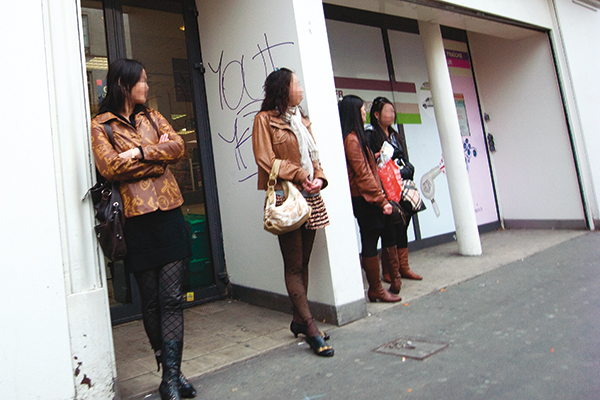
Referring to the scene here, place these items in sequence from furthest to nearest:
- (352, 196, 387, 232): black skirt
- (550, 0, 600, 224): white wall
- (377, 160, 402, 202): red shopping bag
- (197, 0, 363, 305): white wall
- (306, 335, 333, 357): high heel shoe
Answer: (550, 0, 600, 224): white wall
(377, 160, 402, 202): red shopping bag
(352, 196, 387, 232): black skirt
(197, 0, 363, 305): white wall
(306, 335, 333, 357): high heel shoe

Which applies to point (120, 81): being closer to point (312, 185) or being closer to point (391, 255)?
point (312, 185)

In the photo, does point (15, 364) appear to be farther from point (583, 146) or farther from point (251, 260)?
point (583, 146)

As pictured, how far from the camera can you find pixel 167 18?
4.72 meters

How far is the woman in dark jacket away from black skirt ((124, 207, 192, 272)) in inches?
88.0

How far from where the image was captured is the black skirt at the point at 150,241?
100.0 inches

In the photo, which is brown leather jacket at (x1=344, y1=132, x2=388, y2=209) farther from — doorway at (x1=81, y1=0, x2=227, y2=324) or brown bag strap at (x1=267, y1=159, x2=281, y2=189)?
doorway at (x1=81, y1=0, x2=227, y2=324)

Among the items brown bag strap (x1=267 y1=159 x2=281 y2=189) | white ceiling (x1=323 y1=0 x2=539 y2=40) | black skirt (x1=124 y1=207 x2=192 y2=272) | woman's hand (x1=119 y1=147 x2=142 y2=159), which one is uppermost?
white ceiling (x1=323 y1=0 x2=539 y2=40)

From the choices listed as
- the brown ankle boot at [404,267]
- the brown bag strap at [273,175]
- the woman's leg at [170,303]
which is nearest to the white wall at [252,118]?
the brown bag strap at [273,175]

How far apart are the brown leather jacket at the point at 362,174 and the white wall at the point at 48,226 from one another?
86.7 inches

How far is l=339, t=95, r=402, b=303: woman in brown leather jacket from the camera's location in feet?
13.0

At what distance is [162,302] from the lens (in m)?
2.56

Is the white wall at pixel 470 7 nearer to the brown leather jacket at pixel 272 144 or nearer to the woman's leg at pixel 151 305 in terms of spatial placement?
the brown leather jacket at pixel 272 144

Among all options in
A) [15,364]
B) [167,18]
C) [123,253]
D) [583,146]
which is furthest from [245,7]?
[583,146]

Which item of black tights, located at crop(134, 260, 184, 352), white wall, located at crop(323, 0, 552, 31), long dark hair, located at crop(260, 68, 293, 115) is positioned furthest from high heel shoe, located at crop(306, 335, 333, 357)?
white wall, located at crop(323, 0, 552, 31)
